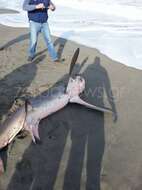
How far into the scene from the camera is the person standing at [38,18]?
313 inches

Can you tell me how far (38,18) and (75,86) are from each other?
96.5 inches

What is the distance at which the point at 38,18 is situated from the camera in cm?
820

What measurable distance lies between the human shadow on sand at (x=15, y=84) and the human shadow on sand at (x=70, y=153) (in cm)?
82

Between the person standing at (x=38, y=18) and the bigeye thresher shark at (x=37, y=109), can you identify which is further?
the person standing at (x=38, y=18)

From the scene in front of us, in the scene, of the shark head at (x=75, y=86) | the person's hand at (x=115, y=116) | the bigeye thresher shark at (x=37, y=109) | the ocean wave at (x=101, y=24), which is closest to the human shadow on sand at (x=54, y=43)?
the ocean wave at (x=101, y=24)

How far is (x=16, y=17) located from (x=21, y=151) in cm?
763

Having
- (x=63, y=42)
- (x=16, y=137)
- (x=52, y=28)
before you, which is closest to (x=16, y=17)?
(x=52, y=28)

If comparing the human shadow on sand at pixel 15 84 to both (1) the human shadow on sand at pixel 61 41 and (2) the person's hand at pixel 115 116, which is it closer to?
(1) the human shadow on sand at pixel 61 41

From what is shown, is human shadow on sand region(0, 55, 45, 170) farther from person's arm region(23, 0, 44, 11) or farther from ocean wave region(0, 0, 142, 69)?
ocean wave region(0, 0, 142, 69)

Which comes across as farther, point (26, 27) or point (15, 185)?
point (26, 27)

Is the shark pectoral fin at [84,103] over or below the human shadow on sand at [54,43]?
over

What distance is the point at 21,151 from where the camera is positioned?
207 inches

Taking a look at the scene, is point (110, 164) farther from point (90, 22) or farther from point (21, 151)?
point (90, 22)

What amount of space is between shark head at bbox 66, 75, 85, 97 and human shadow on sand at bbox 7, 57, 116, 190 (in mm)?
253
